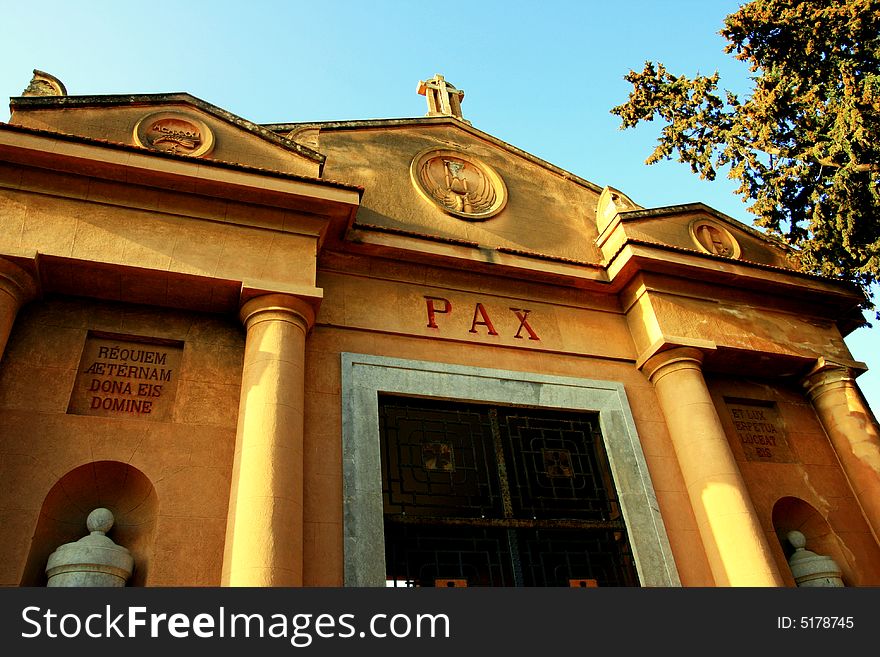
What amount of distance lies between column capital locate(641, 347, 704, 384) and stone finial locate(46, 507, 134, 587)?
758 centimetres

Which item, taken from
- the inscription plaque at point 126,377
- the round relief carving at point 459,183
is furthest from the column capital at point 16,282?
the round relief carving at point 459,183

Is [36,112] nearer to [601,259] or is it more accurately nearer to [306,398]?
[306,398]

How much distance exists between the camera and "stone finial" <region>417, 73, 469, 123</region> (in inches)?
538

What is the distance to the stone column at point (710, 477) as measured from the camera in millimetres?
8461

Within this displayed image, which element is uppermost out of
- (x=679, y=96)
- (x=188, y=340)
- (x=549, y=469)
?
(x=679, y=96)

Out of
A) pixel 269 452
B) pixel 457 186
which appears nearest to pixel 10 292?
pixel 269 452

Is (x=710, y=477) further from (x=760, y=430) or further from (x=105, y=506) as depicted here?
(x=105, y=506)

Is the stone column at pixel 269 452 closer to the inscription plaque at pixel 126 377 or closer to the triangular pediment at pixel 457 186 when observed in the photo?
the inscription plaque at pixel 126 377

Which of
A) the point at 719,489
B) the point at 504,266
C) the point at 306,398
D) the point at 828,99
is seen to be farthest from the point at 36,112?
the point at 828,99

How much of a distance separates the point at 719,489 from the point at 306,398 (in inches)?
219

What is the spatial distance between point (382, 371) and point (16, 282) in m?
4.40
